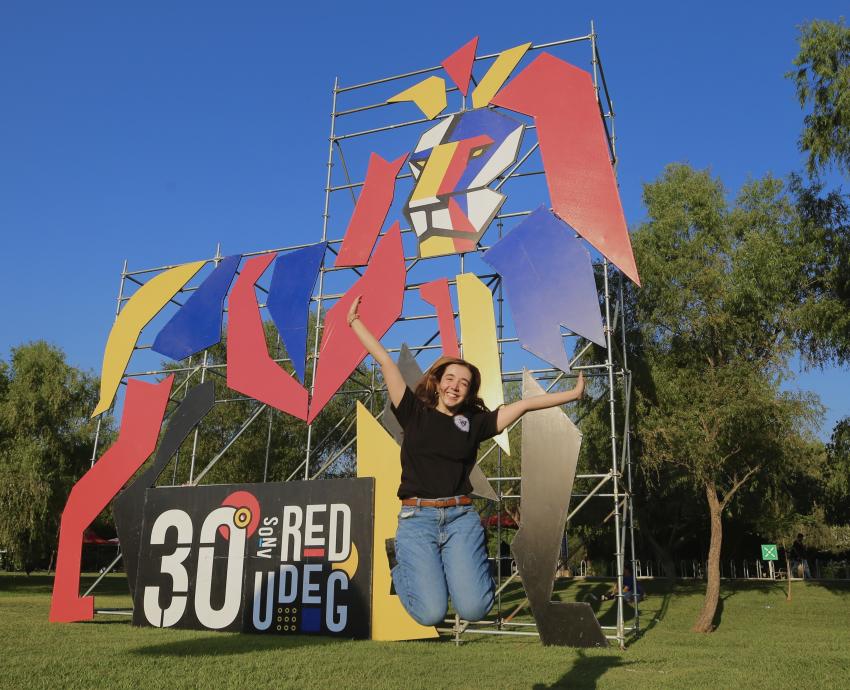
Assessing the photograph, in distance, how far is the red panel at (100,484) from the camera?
12.7 metres

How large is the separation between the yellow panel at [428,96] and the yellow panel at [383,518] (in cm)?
644

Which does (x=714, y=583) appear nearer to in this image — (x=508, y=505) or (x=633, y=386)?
(x=633, y=386)

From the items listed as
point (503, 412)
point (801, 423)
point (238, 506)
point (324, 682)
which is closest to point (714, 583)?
point (801, 423)

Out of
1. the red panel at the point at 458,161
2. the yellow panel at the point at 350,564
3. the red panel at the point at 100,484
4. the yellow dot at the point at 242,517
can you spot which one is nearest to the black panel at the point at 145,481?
the red panel at the point at 100,484

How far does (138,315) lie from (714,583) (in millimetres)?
12409

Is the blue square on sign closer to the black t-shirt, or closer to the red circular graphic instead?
the red circular graphic

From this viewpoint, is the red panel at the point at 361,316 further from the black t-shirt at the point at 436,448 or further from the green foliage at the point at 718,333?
the black t-shirt at the point at 436,448

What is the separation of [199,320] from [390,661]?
8029 mm

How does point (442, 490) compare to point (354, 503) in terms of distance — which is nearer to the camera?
point (442, 490)

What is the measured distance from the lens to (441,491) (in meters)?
3.42

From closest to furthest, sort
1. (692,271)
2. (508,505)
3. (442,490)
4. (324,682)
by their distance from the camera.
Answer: (442,490), (324,682), (692,271), (508,505)

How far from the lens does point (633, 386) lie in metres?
14.8

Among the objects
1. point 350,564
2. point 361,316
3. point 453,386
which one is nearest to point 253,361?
point 361,316

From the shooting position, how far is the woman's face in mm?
3506
